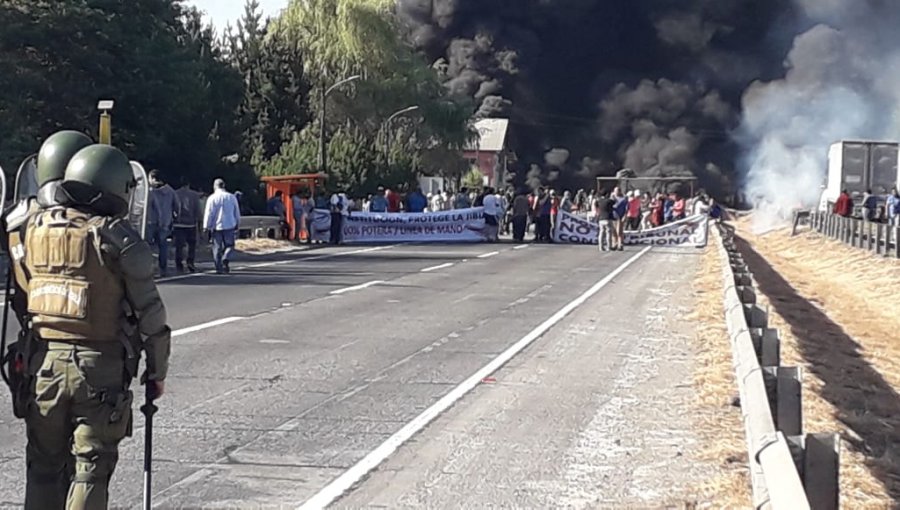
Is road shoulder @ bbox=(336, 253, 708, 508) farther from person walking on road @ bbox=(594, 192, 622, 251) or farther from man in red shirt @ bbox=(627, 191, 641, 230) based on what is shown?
man in red shirt @ bbox=(627, 191, 641, 230)

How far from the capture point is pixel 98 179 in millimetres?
5016

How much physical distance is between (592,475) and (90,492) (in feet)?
11.1

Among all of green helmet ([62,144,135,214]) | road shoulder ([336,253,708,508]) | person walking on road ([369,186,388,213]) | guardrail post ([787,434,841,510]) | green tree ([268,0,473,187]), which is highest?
green tree ([268,0,473,187])

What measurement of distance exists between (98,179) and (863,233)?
30.8m

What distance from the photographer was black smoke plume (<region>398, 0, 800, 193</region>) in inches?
3361

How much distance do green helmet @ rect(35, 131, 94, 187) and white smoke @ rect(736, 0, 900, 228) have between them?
223 ft

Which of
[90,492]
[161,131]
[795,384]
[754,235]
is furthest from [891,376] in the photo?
[754,235]

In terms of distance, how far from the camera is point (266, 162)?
48.3 metres

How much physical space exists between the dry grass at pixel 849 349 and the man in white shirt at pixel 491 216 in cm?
737

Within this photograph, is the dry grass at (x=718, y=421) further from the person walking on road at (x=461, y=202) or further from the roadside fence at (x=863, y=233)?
the person walking on road at (x=461, y=202)

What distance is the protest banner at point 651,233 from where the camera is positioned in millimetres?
37688

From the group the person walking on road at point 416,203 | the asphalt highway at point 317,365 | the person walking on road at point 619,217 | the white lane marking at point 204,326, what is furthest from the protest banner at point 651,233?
the white lane marking at point 204,326

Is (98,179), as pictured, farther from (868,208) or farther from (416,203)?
(868,208)

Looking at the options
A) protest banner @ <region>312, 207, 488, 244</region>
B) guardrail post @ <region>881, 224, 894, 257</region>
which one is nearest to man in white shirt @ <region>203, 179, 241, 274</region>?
protest banner @ <region>312, 207, 488, 244</region>
